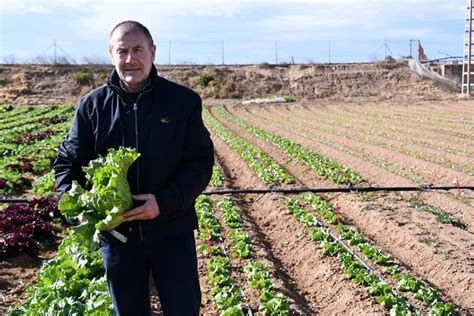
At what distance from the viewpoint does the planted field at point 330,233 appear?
20.4 ft

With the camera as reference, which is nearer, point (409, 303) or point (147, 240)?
point (147, 240)

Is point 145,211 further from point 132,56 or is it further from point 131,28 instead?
point 131,28

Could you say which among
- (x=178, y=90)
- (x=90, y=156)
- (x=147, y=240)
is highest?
(x=178, y=90)

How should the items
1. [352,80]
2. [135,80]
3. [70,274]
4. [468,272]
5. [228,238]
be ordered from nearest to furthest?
[135,80]
[70,274]
[468,272]
[228,238]
[352,80]

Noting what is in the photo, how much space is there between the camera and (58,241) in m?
8.91

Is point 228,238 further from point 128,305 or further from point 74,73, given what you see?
point 74,73

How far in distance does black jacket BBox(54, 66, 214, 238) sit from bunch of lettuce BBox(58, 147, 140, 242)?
0.11 metres

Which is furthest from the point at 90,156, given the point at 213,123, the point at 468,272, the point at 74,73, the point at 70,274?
the point at 74,73

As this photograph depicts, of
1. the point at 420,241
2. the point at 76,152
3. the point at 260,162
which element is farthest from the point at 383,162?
the point at 76,152

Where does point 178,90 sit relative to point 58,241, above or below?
above

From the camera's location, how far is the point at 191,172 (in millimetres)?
3568

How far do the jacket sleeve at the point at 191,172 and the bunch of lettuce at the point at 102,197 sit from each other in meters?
0.21

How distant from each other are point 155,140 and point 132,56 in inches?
18.4

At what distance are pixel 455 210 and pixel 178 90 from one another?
7.17 meters
